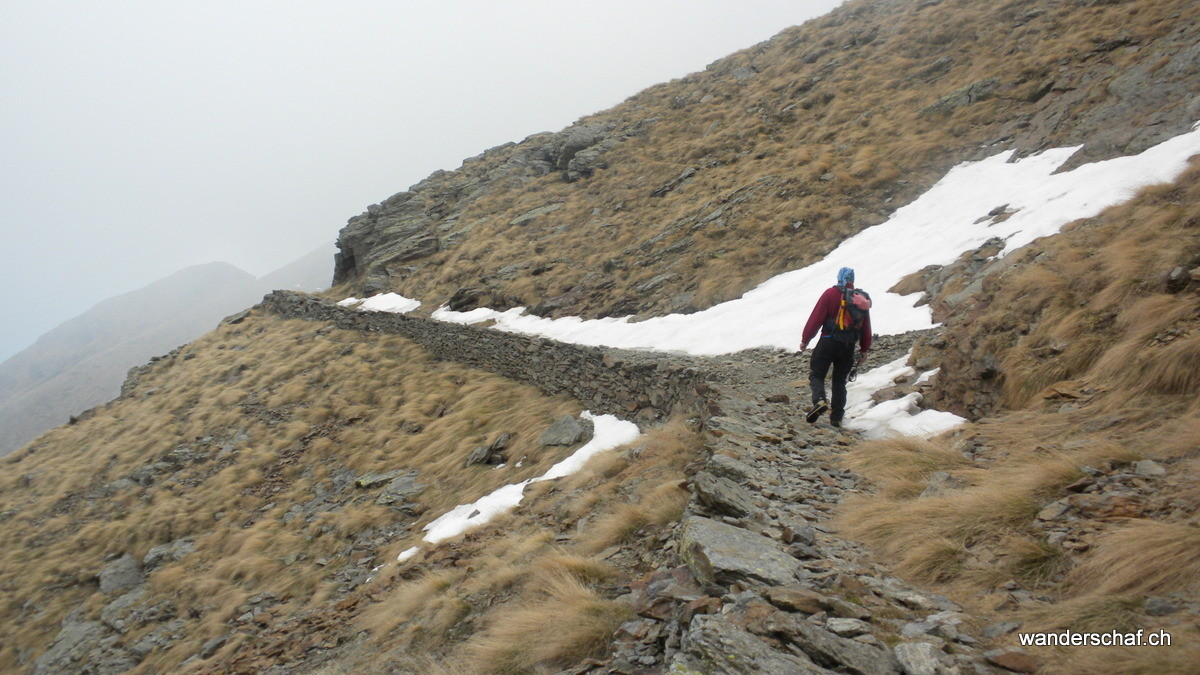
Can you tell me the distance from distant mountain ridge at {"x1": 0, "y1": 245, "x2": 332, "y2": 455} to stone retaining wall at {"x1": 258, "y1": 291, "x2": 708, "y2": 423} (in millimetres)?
64199

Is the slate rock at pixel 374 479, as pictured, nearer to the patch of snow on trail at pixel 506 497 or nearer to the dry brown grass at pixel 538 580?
the patch of snow on trail at pixel 506 497

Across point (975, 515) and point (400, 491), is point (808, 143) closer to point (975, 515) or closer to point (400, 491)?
point (400, 491)

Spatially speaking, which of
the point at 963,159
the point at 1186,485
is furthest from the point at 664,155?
the point at 1186,485

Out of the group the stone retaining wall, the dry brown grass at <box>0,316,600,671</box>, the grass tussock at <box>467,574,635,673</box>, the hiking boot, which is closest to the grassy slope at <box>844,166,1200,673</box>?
the hiking boot

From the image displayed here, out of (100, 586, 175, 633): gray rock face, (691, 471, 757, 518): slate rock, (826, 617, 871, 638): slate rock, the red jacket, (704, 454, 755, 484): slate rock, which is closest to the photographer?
(826, 617, 871, 638): slate rock

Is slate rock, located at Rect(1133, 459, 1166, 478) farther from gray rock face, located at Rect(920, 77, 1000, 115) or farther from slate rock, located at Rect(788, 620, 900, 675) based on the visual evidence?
gray rock face, located at Rect(920, 77, 1000, 115)

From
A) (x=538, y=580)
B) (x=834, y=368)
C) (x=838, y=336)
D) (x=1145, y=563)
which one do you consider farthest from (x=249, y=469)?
(x=1145, y=563)

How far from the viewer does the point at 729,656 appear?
2.33 metres

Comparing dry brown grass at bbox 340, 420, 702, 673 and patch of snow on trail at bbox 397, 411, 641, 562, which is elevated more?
dry brown grass at bbox 340, 420, 702, 673

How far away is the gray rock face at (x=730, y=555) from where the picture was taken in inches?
121

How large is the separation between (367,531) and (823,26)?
105ft

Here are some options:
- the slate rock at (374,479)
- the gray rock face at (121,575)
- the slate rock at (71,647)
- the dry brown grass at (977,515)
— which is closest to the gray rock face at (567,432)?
the slate rock at (374,479)

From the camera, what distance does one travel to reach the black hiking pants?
6.33m

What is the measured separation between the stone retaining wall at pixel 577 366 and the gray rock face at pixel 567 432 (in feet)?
1.94
